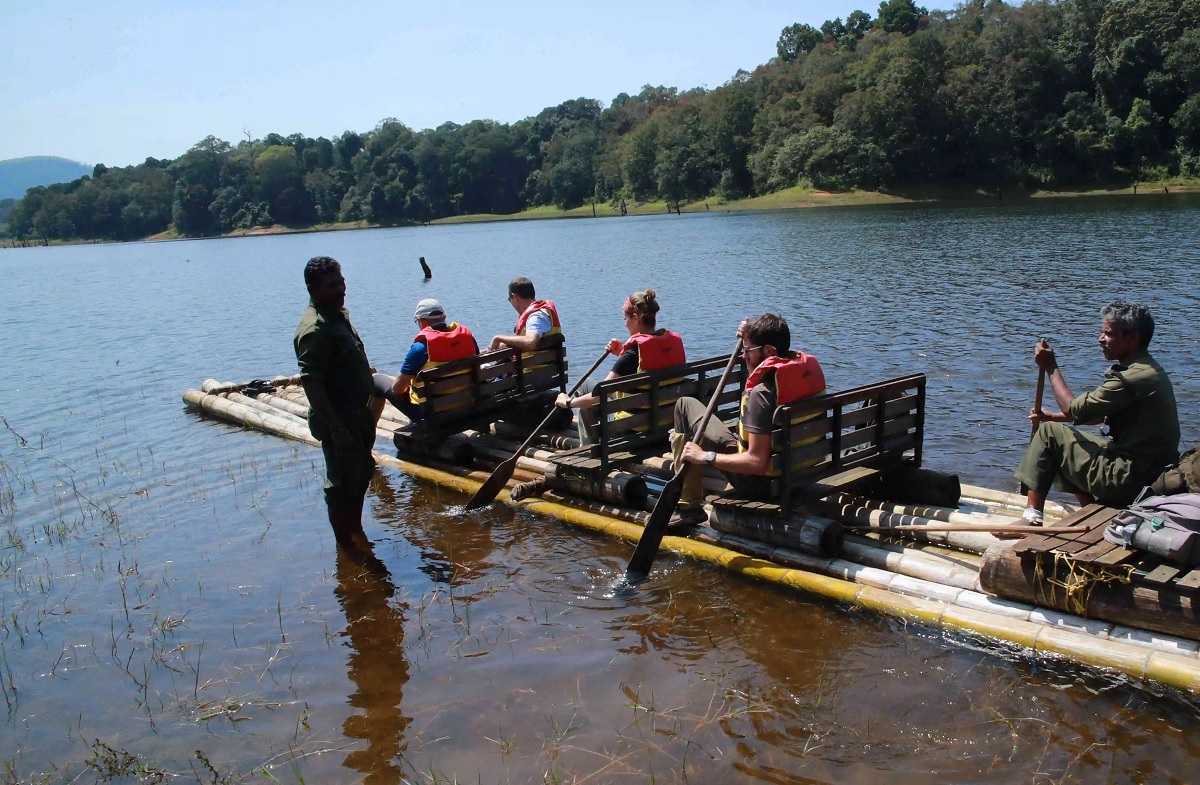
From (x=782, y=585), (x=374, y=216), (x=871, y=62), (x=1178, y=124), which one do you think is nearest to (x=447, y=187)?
(x=374, y=216)

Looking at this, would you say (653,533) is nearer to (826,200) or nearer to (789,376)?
(789,376)

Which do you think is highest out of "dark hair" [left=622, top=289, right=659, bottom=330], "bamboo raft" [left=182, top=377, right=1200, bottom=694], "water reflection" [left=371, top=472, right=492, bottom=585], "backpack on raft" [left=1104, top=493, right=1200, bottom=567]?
"dark hair" [left=622, top=289, right=659, bottom=330]

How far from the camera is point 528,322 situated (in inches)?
468

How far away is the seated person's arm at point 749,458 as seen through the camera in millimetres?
7543

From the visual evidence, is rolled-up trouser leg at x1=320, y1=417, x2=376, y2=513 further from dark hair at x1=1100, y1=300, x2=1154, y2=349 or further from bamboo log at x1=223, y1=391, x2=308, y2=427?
bamboo log at x1=223, y1=391, x2=308, y2=427

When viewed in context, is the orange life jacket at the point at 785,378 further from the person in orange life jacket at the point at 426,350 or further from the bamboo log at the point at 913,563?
the person in orange life jacket at the point at 426,350

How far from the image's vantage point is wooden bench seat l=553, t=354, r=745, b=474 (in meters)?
9.52

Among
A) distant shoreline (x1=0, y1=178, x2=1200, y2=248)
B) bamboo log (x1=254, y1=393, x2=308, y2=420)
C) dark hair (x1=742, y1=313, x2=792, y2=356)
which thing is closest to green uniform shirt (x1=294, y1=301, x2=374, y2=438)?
dark hair (x1=742, y1=313, x2=792, y2=356)

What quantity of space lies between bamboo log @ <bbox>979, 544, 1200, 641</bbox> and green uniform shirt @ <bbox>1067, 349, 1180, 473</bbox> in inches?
45.7

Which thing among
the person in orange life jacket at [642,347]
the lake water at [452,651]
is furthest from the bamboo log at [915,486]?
the person in orange life jacket at [642,347]

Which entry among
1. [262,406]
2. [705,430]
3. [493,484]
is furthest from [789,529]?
[262,406]

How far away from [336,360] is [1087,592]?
19.8 ft

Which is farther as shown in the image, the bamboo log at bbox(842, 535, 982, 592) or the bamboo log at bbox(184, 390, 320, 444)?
the bamboo log at bbox(184, 390, 320, 444)

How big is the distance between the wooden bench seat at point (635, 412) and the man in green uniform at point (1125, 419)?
3.50 meters
